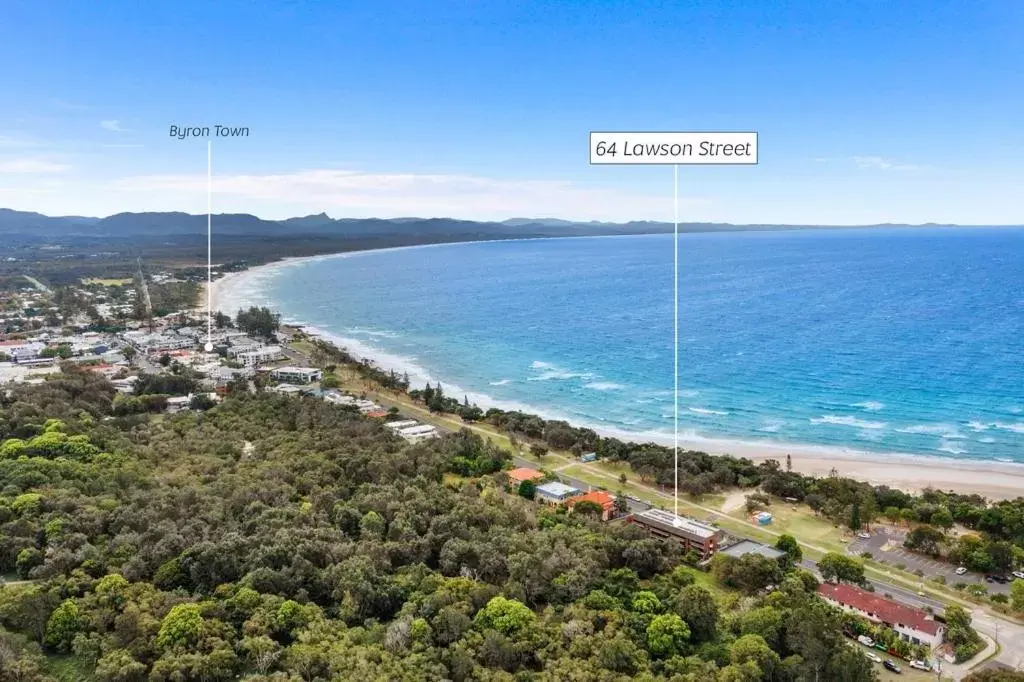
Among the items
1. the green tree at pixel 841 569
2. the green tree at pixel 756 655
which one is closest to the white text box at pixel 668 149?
the green tree at pixel 756 655

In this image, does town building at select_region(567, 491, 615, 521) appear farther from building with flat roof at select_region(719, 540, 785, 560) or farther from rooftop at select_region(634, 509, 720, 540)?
building with flat roof at select_region(719, 540, 785, 560)

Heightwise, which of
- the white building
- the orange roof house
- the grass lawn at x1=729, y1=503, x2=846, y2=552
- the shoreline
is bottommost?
the grass lawn at x1=729, y1=503, x2=846, y2=552

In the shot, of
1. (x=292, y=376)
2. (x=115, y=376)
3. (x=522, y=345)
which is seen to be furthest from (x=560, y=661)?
(x=522, y=345)

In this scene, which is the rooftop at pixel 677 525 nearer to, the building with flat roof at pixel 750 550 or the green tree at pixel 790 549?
the building with flat roof at pixel 750 550

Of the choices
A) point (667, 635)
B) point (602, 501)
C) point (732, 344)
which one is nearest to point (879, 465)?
point (602, 501)

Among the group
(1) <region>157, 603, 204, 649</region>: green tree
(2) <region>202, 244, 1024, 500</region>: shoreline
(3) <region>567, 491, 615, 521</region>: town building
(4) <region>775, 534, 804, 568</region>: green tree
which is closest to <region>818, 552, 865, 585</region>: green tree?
(4) <region>775, 534, 804, 568</region>: green tree

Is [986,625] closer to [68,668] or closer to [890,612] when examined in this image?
[890,612]
